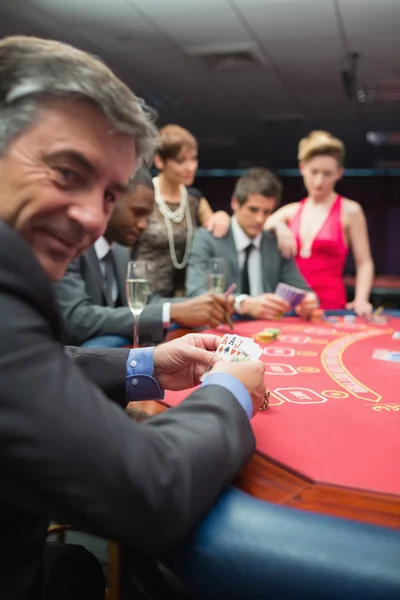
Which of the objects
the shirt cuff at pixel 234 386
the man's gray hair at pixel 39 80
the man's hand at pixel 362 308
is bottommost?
the man's hand at pixel 362 308

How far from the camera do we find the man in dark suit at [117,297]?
2039 millimetres

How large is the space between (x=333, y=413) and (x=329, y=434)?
0.14 metres

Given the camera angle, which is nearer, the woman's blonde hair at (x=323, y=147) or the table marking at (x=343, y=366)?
the table marking at (x=343, y=366)

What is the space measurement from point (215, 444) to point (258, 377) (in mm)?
220

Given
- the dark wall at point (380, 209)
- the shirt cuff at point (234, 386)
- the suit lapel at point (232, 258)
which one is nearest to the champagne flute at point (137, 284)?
the shirt cuff at point (234, 386)

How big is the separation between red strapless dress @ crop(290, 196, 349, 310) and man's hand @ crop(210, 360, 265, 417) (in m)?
2.50

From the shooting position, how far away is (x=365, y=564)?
610 millimetres

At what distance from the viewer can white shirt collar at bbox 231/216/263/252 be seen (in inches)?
120

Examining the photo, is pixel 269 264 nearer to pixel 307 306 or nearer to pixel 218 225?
pixel 218 225

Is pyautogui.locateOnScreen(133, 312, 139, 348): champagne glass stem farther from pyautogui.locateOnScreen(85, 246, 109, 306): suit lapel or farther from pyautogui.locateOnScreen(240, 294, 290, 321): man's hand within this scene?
pyautogui.locateOnScreen(240, 294, 290, 321): man's hand

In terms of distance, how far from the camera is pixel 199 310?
2197 mm

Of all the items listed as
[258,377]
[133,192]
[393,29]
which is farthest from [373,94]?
[258,377]

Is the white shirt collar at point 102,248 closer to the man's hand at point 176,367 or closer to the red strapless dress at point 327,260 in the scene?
the man's hand at point 176,367

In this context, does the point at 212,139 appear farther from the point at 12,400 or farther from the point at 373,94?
the point at 12,400
